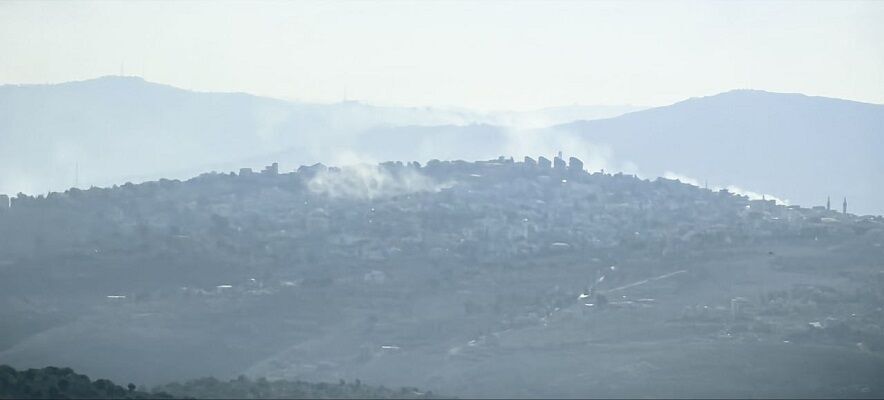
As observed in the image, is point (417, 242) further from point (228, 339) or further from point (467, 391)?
point (467, 391)

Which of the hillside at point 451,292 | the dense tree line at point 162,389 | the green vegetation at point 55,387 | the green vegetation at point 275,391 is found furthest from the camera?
the hillside at point 451,292

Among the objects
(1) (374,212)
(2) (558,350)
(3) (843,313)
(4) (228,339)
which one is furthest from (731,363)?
(1) (374,212)

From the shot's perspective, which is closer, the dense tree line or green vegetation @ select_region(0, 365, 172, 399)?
green vegetation @ select_region(0, 365, 172, 399)

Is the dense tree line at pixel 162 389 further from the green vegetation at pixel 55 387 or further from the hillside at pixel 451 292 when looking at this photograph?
the hillside at pixel 451 292

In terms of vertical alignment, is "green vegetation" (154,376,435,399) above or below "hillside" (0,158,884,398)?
below

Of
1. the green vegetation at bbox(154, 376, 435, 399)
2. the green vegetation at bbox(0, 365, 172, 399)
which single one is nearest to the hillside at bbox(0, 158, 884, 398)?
the green vegetation at bbox(154, 376, 435, 399)

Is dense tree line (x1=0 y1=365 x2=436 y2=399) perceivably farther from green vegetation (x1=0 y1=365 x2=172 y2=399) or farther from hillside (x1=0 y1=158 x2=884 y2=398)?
hillside (x1=0 y1=158 x2=884 y2=398)

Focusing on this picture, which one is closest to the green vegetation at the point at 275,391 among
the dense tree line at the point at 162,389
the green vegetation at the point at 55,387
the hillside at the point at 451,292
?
the dense tree line at the point at 162,389

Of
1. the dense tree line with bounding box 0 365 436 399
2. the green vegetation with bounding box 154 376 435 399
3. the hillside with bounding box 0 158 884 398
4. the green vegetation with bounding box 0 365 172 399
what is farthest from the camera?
the hillside with bounding box 0 158 884 398
